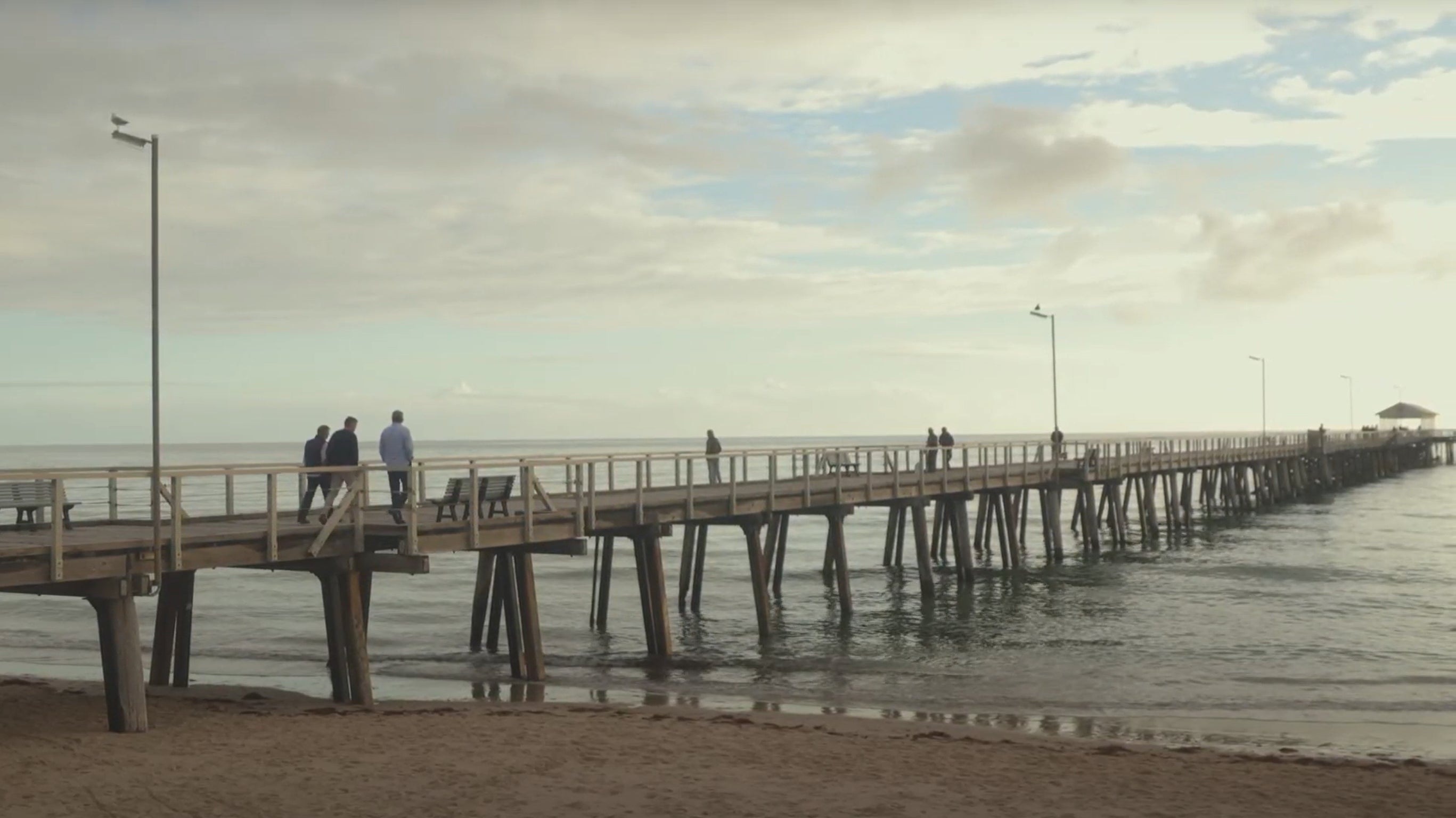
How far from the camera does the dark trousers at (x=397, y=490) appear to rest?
1653 cm

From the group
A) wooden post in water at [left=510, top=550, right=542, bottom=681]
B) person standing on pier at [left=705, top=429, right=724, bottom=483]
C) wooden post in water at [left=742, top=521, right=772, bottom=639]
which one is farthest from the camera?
person standing on pier at [left=705, top=429, right=724, bottom=483]

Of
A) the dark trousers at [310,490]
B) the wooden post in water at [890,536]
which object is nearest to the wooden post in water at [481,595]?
the dark trousers at [310,490]

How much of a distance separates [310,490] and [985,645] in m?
12.7

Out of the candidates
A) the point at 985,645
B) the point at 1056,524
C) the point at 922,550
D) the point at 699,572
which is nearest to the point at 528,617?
the point at 985,645

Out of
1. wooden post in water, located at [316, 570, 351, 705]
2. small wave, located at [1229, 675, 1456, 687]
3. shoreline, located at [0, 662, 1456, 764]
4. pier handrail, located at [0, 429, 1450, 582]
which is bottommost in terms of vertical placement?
small wave, located at [1229, 675, 1456, 687]

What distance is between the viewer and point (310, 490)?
54.0 ft

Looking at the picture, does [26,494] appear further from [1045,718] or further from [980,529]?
[980,529]

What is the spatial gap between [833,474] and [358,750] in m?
17.6

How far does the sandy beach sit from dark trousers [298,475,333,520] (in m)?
2.64

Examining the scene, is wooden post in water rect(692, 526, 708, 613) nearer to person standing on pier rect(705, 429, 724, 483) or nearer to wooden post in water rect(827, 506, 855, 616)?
person standing on pier rect(705, 429, 724, 483)

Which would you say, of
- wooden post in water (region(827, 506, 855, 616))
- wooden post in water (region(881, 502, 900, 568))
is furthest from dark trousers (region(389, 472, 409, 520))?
wooden post in water (region(881, 502, 900, 568))

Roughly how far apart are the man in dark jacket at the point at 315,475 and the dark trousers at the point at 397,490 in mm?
836

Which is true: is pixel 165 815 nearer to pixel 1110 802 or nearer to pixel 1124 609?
pixel 1110 802

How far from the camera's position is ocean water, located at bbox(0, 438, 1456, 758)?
1769cm
